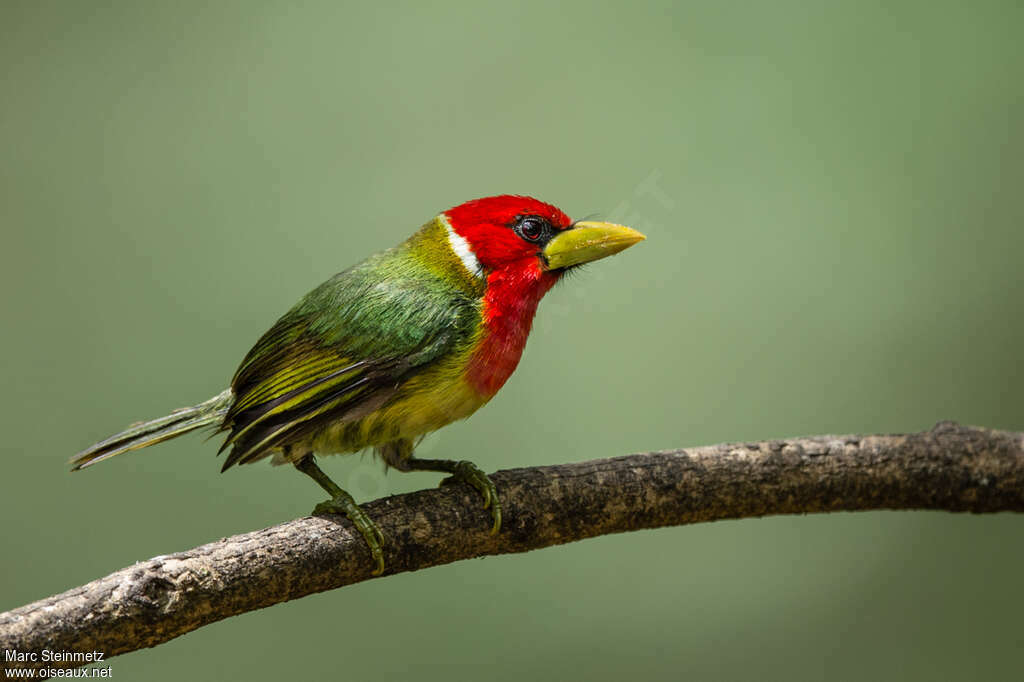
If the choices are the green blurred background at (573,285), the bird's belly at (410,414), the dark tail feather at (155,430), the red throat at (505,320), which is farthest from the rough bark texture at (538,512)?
the green blurred background at (573,285)

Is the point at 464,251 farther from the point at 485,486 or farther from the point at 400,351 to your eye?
the point at 485,486

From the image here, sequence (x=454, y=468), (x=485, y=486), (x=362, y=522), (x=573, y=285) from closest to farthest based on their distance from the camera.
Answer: (x=362, y=522), (x=485, y=486), (x=454, y=468), (x=573, y=285)

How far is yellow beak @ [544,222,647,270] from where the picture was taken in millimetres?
2631

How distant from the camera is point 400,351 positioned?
241cm

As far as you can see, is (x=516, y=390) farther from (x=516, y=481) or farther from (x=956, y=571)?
(x=956, y=571)

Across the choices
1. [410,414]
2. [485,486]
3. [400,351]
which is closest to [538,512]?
[485,486]

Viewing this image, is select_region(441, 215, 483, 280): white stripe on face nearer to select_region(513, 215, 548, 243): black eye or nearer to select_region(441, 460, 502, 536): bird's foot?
select_region(513, 215, 548, 243): black eye

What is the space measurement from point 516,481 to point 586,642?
1317mm

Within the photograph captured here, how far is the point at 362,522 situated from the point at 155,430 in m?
0.72

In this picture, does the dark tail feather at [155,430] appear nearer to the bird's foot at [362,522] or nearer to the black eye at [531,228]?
the bird's foot at [362,522]

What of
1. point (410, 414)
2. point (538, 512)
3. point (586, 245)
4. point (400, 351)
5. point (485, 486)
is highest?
point (586, 245)

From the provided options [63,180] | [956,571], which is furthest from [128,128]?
[956,571]

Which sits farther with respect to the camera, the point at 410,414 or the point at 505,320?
the point at 505,320

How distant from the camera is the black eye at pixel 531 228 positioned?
8.70ft
